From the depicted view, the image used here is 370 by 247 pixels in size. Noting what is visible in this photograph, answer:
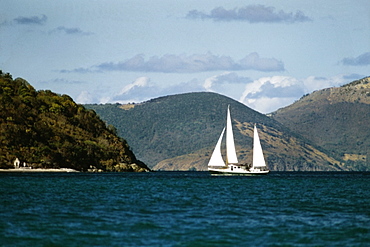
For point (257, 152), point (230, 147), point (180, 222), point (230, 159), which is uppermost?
point (230, 147)

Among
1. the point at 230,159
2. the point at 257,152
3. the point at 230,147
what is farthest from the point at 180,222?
the point at 257,152

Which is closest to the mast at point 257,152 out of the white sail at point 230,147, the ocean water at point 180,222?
the white sail at point 230,147

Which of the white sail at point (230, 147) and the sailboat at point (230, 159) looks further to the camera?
the sailboat at point (230, 159)

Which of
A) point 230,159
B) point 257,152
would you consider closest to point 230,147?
point 230,159

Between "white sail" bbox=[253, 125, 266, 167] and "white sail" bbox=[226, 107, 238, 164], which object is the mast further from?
"white sail" bbox=[226, 107, 238, 164]

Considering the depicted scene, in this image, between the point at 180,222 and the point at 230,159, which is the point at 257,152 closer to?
the point at 230,159

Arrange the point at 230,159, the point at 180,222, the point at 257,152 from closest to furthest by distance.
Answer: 1. the point at 180,222
2. the point at 230,159
3. the point at 257,152

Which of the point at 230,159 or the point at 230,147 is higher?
the point at 230,147

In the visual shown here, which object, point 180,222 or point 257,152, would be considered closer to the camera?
point 180,222

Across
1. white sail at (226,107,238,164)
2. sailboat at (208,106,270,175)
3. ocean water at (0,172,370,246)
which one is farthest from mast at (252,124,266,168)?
ocean water at (0,172,370,246)

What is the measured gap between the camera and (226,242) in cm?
4281

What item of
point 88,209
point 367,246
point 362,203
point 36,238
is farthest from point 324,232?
point 362,203

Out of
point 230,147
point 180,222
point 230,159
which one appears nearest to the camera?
point 180,222

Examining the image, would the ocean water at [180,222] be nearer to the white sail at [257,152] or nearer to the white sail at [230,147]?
the white sail at [230,147]
